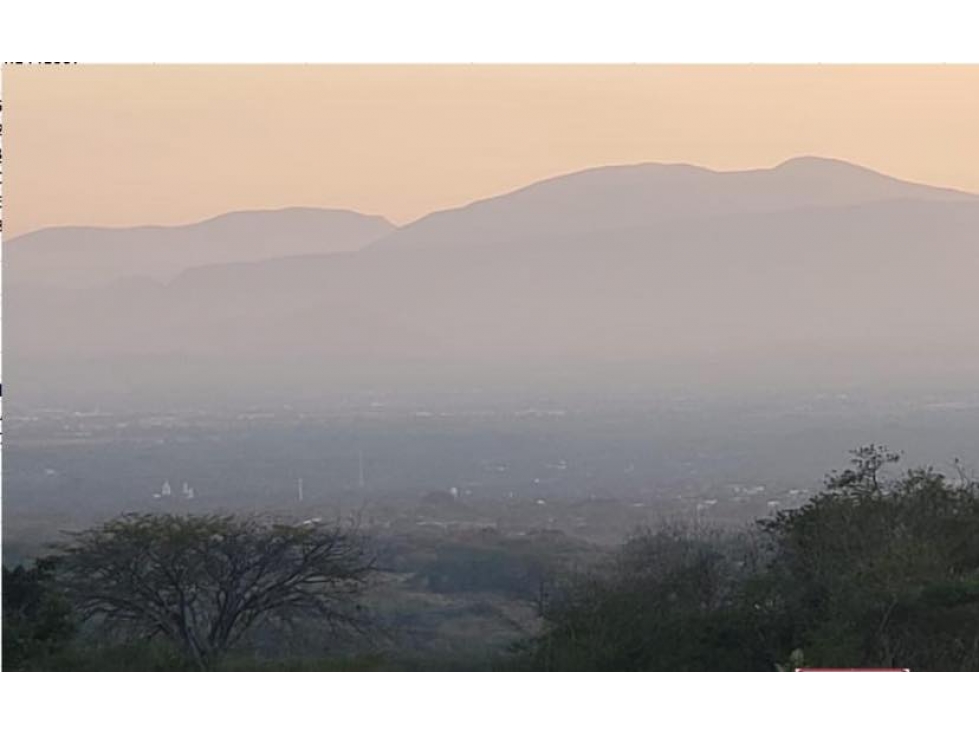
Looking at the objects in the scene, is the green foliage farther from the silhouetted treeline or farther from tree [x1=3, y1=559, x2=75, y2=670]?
tree [x1=3, y1=559, x2=75, y2=670]

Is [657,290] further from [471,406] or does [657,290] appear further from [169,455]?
[169,455]

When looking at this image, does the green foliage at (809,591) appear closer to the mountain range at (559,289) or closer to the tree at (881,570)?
the tree at (881,570)

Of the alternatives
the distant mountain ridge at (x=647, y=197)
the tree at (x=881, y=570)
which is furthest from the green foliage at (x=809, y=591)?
the distant mountain ridge at (x=647, y=197)

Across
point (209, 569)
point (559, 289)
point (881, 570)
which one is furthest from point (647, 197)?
point (209, 569)

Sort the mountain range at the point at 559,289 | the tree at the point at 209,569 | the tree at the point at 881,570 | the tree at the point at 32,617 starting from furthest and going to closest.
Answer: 1. the mountain range at the point at 559,289
2. the tree at the point at 209,569
3. the tree at the point at 32,617
4. the tree at the point at 881,570

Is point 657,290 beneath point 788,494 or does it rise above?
above
